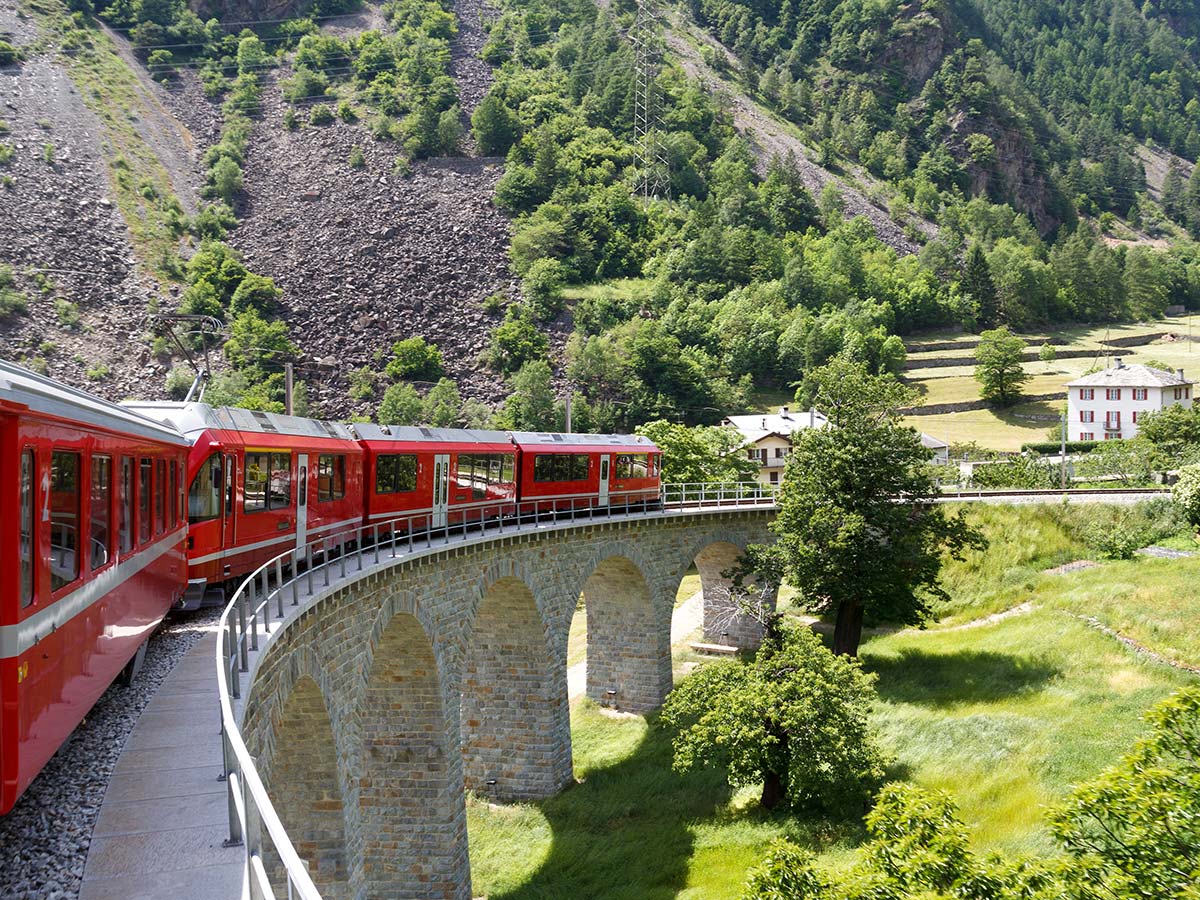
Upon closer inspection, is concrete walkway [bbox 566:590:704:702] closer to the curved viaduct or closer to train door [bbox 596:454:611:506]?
the curved viaduct

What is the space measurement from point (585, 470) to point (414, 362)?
57703mm

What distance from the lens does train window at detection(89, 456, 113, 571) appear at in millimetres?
8883

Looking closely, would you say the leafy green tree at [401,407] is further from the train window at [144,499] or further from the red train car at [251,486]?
the train window at [144,499]

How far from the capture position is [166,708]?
990cm

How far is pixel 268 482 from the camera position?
679 inches

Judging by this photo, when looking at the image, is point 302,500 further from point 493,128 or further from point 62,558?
point 493,128

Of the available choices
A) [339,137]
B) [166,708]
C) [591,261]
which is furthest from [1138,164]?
[166,708]

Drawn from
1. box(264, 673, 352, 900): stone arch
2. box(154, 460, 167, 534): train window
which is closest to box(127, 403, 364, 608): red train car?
box(154, 460, 167, 534): train window

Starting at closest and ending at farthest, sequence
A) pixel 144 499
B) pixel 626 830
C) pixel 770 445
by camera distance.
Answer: pixel 144 499 → pixel 626 830 → pixel 770 445

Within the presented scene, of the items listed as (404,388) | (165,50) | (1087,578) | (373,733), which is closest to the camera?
(373,733)

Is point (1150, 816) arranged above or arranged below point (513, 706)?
above

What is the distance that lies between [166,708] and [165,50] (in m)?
140

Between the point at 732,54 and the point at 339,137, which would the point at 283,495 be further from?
the point at 732,54

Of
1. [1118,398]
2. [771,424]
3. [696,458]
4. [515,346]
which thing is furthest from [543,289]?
[696,458]
